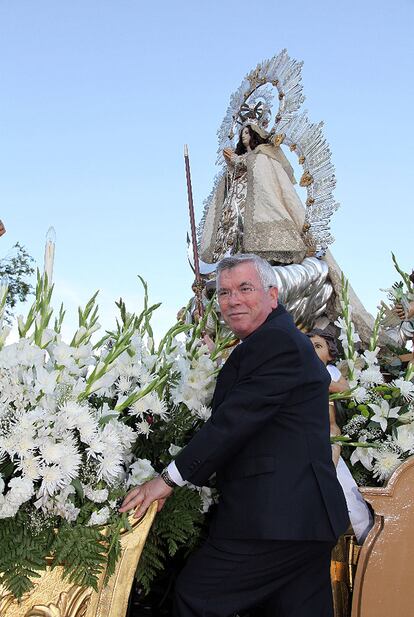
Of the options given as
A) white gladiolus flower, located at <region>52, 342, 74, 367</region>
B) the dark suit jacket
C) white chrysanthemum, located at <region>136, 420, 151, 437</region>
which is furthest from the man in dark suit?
white gladiolus flower, located at <region>52, 342, 74, 367</region>

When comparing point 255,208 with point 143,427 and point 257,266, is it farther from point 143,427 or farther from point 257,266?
point 143,427

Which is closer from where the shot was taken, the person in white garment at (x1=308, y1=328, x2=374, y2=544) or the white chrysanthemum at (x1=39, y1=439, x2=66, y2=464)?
the white chrysanthemum at (x1=39, y1=439, x2=66, y2=464)

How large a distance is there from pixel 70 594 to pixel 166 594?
0.86 metres

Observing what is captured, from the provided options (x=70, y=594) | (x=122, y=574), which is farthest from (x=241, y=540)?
(x=70, y=594)

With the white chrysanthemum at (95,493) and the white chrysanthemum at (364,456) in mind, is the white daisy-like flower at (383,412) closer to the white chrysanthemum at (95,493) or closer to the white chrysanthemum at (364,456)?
the white chrysanthemum at (364,456)

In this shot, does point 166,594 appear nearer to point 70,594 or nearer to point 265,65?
point 70,594

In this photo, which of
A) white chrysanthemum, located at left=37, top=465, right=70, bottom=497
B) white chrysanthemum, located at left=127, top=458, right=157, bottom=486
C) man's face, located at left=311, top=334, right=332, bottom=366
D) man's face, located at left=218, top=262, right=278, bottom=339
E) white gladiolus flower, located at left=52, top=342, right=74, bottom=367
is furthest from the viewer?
man's face, located at left=311, top=334, right=332, bottom=366

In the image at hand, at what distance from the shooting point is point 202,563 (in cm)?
201

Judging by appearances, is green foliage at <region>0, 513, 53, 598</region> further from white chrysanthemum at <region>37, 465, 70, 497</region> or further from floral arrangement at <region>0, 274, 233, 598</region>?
white chrysanthemum at <region>37, 465, 70, 497</region>

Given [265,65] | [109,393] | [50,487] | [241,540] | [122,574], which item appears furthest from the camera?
[265,65]

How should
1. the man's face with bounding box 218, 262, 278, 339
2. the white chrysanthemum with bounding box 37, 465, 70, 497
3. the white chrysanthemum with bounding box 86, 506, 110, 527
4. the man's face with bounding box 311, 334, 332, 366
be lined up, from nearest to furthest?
the white chrysanthemum with bounding box 37, 465, 70, 497 < the white chrysanthemum with bounding box 86, 506, 110, 527 < the man's face with bounding box 218, 262, 278, 339 < the man's face with bounding box 311, 334, 332, 366

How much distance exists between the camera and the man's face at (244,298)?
7.43 ft

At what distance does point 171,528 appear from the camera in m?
2.10

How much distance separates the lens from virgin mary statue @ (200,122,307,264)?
5.85 metres
